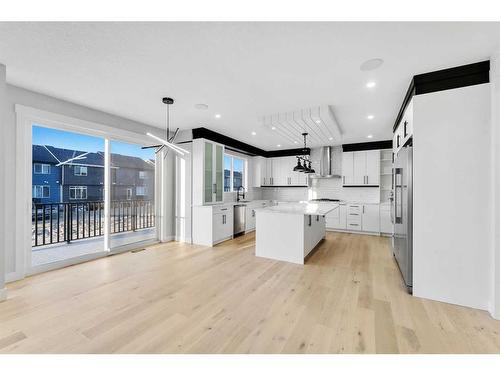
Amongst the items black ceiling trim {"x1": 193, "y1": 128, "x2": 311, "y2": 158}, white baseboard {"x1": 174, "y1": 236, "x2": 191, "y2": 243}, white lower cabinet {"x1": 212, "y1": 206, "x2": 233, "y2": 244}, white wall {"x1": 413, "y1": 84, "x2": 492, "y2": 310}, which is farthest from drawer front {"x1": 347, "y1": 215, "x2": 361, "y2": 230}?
white baseboard {"x1": 174, "y1": 236, "x2": 191, "y2": 243}

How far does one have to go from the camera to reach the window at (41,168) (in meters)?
3.38

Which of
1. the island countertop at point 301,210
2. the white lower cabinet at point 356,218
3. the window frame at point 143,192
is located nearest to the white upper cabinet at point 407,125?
the island countertop at point 301,210

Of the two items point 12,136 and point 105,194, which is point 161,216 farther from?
point 12,136

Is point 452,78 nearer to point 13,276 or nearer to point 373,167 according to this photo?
point 373,167

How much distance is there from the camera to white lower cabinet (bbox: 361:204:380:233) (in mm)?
5734

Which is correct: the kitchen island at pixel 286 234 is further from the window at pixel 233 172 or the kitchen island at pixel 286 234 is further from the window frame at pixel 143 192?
the window frame at pixel 143 192

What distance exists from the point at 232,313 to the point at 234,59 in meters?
2.69

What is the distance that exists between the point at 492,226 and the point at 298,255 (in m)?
2.36

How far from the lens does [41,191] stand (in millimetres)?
3680

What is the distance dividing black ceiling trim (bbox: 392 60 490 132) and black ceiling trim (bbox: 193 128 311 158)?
2.28 meters

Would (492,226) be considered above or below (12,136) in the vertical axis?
below
